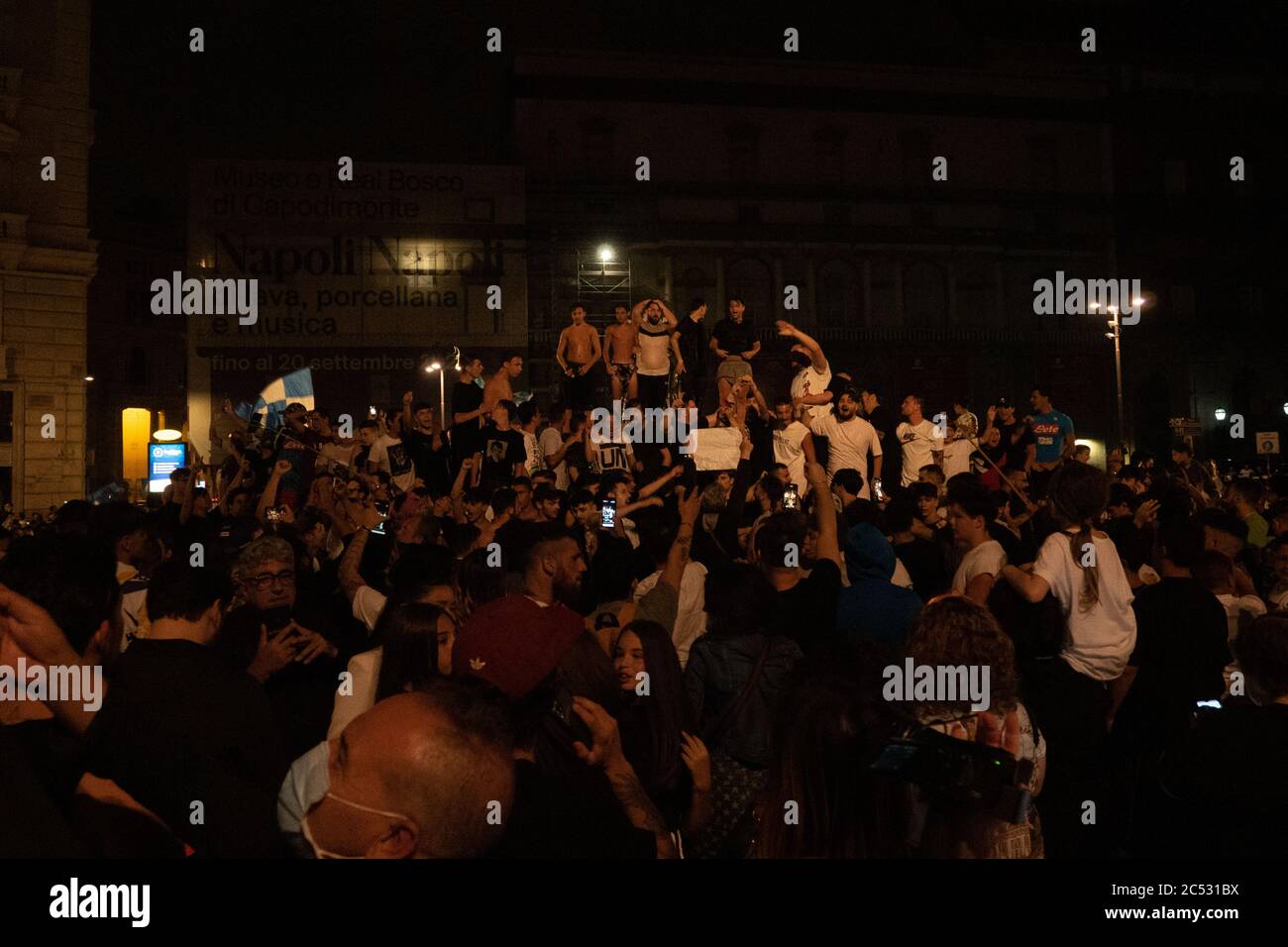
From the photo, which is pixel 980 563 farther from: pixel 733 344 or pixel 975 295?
pixel 975 295

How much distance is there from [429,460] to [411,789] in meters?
10.3

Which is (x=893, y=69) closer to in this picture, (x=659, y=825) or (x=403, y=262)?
(x=403, y=262)

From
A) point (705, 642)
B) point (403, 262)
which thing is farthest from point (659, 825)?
point (403, 262)

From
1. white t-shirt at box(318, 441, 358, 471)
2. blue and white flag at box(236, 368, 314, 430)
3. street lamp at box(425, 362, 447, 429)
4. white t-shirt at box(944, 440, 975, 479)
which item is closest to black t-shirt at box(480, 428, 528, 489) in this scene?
white t-shirt at box(318, 441, 358, 471)

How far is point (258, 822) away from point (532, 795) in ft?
2.40

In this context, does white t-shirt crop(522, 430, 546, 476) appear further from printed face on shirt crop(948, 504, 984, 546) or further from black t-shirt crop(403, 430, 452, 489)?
printed face on shirt crop(948, 504, 984, 546)

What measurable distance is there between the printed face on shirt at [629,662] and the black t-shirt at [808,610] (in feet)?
4.42

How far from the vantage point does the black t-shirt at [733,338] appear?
13.8 metres

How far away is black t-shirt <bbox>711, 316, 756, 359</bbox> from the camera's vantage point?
1382cm

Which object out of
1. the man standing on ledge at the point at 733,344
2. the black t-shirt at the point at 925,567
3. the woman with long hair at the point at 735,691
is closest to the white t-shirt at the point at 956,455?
the man standing on ledge at the point at 733,344

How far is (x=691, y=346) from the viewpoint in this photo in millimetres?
15086

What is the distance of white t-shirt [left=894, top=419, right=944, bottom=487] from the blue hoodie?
7.69 m

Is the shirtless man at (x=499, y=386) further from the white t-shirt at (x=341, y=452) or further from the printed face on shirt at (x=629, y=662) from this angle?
the printed face on shirt at (x=629, y=662)
